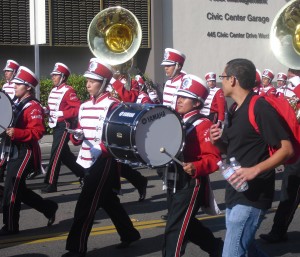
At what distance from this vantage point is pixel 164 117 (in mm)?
5895

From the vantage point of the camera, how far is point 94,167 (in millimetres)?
6922

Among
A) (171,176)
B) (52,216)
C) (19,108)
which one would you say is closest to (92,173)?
(171,176)

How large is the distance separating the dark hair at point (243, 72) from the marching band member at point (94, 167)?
73.1 inches

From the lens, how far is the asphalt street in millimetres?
7262

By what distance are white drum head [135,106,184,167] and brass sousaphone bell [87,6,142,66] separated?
7.11 m

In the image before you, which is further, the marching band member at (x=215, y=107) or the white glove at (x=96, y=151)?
the marching band member at (x=215, y=107)

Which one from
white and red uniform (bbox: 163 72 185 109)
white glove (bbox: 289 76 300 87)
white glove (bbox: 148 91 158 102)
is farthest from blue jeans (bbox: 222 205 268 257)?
white glove (bbox: 148 91 158 102)

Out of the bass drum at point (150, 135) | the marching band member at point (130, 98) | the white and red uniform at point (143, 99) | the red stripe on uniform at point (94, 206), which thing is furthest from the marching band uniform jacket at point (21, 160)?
the white and red uniform at point (143, 99)

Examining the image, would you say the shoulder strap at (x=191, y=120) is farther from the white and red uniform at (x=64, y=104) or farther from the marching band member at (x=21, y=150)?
the white and red uniform at (x=64, y=104)

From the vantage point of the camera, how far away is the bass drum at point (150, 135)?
19.0 feet

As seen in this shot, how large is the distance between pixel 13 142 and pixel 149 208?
2.44m

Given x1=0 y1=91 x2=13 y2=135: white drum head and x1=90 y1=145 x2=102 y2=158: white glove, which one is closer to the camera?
x1=90 y1=145 x2=102 y2=158: white glove

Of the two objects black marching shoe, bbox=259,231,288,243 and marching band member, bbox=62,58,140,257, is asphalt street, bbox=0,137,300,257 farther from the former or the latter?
marching band member, bbox=62,58,140,257

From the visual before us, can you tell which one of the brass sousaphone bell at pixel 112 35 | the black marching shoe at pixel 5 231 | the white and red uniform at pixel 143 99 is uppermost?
the brass sousaphone bell at pixel 112 35
